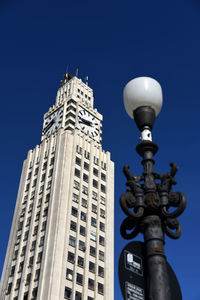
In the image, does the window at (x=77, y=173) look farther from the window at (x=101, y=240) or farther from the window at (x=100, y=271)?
the window at (x=100, y=271)

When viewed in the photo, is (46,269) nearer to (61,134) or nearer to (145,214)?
(61,134)

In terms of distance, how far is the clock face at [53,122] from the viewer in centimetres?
7075

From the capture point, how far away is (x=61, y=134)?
64.1 m

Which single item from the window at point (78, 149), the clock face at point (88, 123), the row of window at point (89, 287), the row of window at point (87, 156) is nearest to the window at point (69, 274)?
the row of window at point (89, 287)

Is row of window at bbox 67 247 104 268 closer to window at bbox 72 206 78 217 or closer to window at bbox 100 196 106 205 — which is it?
window at bbox 72 206 78 217

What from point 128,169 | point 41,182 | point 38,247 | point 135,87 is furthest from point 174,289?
point 41,182

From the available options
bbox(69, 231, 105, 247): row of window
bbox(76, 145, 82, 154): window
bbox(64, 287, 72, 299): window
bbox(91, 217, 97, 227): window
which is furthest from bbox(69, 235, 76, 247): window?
bbox(76, 145, 82, 154): window

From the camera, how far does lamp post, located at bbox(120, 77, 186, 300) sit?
640 cm

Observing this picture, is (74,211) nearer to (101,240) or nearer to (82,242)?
(82,242)

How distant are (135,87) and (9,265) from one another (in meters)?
50.1

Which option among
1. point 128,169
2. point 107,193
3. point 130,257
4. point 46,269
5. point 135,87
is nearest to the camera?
point 130,257

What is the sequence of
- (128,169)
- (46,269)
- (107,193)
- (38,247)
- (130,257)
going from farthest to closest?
(107,193) → (38,247) → (46,269) → (128,169) → (130,257)

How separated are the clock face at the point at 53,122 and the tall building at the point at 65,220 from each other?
0.33 meters

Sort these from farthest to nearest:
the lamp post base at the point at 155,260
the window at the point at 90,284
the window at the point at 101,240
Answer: the window at the point at 101,240 < the window at the point at 90,284 < the lamp post base at the point at 155,260
